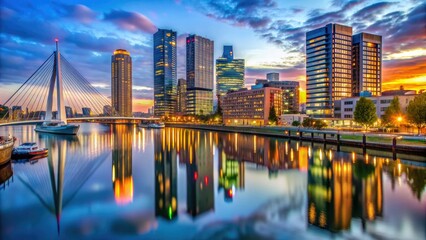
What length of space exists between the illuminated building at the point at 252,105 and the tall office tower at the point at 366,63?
32770 mm

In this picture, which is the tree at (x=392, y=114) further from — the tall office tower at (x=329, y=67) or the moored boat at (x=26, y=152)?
the moored boat at (x=26, y=152)

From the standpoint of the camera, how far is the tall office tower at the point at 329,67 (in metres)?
110

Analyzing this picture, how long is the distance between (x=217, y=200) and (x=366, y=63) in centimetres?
11853

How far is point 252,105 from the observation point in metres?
125

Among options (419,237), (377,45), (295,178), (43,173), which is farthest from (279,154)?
(377,45)

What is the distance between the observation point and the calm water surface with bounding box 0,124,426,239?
14438 mm

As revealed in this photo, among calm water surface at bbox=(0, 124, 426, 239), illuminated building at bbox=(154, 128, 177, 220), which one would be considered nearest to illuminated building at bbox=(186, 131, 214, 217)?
calm water surface at bbox=(0, 124, 426, 239)

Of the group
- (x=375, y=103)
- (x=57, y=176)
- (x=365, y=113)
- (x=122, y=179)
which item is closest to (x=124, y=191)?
(x=122, y=179)

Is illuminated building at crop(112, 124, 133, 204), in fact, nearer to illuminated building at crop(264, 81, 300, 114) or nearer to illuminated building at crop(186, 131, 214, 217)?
illuminated building at crop(186, 131, 214, 217)

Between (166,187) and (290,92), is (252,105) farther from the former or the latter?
(166,187)

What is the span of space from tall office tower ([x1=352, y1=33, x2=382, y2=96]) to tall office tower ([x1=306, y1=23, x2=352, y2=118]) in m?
4.84

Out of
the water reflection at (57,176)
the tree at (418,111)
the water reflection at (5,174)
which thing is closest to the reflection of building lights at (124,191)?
the water reflection at (57,176)

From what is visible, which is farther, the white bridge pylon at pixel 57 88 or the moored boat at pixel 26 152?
the white bridge pylon at pixel 57 88

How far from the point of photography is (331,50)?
110312 millimetres
